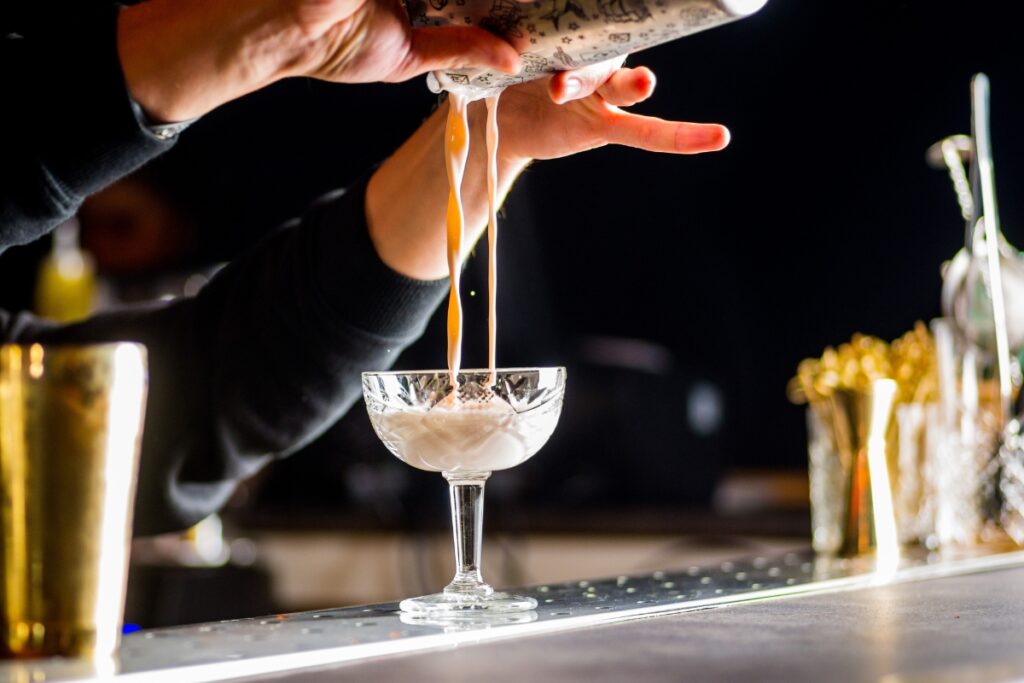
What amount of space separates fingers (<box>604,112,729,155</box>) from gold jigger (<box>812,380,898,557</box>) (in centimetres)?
56

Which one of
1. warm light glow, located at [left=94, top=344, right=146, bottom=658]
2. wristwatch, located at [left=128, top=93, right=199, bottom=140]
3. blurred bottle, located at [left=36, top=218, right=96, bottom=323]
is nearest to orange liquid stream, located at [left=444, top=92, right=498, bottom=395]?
wristwatch, located at [left=128, top=93, right=199, bottom=140]

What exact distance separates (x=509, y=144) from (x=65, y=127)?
1.38 feet

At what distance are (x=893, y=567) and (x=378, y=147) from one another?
9.65 feet

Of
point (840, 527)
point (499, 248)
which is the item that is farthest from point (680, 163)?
point (840, 527)

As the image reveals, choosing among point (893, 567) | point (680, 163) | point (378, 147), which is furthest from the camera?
point (378, 147)

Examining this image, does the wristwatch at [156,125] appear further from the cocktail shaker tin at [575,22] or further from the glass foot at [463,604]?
the glass foot at [463,604]

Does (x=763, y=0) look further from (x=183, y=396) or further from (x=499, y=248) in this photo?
(x=499, y=248)

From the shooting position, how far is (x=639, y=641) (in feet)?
2.56

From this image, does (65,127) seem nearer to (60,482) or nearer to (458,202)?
(458,202)

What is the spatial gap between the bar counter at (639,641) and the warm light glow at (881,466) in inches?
16.4

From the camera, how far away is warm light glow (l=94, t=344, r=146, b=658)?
67 cm

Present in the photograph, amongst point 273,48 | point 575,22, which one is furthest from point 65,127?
point 575,22

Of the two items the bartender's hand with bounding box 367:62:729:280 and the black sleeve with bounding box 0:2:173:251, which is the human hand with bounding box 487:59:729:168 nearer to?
the bartender's hand with bounding box 367:62:729:280

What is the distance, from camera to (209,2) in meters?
0.95
